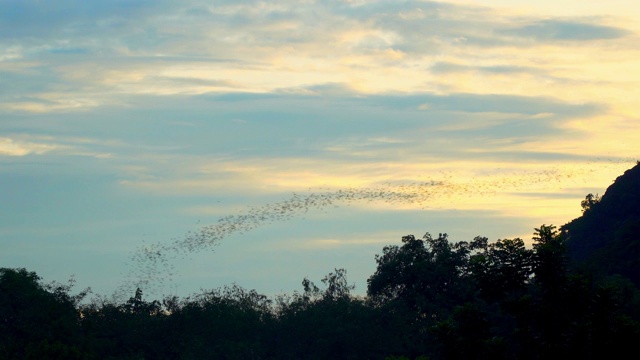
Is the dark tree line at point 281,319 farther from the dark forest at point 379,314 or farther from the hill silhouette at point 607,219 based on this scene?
the hill silhouette at point 607,219

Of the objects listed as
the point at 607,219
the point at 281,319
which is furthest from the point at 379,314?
the point at 607,219

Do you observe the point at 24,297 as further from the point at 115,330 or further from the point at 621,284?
the point at 621,284

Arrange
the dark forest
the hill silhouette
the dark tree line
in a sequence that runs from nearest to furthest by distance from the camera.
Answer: the dark forest, the dark tree line, the hill silhouette

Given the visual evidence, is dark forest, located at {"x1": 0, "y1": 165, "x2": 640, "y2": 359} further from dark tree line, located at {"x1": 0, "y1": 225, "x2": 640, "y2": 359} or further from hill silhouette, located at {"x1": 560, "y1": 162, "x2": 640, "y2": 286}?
hill silhouette, located at {"x1": 560, "y1": 162, "x2": 640, "y2": 286}

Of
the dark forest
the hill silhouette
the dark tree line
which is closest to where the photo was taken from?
the dark forest

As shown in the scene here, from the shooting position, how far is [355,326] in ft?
256

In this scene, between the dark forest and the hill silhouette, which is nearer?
the dark forest

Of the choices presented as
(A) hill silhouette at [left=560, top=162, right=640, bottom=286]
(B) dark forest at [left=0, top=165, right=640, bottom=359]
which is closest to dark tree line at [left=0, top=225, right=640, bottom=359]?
(B) dark forest at [left=0, top=165, right=640, bottom=359]

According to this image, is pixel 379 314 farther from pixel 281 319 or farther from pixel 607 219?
pixel 607 219

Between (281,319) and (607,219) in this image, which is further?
(607,219)

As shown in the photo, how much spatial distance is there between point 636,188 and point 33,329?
78431 mm

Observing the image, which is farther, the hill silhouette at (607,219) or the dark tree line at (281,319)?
the hill silhouette at (607,219)

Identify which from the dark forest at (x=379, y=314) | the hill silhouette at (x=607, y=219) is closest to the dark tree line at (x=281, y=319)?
the dark forest at (x=379, y=314)

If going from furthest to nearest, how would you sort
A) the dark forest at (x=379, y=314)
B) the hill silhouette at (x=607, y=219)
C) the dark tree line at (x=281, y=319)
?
the hill silhouette at (x=607, y=219)
the dark tree line at (x=281, y=319)
the dark forest at (x=379, y=314)
